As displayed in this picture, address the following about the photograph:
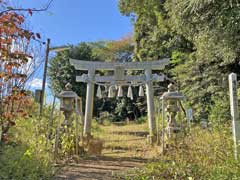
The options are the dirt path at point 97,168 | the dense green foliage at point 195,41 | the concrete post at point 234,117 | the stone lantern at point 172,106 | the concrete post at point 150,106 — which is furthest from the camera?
the concrete post at point 150,106

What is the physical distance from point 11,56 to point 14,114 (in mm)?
1001

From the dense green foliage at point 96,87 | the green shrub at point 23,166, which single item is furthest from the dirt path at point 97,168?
the dense green foliage at point 96,87

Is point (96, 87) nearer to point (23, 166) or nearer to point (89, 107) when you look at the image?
point (89, 107)

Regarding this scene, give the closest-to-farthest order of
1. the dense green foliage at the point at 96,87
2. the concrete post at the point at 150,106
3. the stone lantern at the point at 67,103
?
the stone lantern at the point at 67,103 < the concrete post at the point at 150,106 < the dense green foliage at the point at 96,87

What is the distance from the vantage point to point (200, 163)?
3631 millimetres

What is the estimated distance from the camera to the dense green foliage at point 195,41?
7.59 metres

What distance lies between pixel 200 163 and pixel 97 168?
2.04m

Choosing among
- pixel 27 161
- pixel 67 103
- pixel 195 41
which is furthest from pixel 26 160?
pixel 195 41

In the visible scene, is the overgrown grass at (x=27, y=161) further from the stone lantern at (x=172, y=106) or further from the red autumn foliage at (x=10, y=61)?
the stone lantern at (x=172, y=106)

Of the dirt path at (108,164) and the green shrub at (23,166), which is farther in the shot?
the dirt path at (108,164)

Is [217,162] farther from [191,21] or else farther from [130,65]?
[191,21]

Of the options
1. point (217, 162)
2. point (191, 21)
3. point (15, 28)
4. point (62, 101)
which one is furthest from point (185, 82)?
point (15, 28)

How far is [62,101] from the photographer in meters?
6.72

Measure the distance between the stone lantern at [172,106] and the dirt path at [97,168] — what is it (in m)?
1.06
